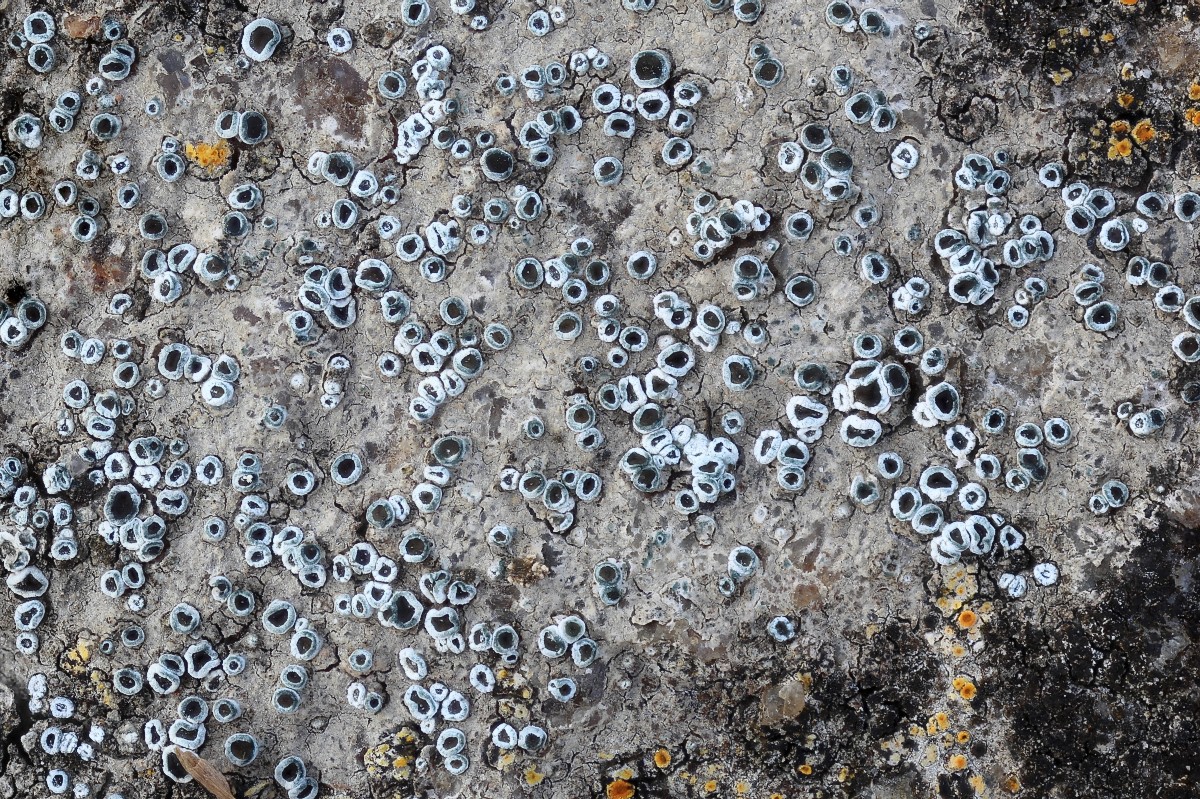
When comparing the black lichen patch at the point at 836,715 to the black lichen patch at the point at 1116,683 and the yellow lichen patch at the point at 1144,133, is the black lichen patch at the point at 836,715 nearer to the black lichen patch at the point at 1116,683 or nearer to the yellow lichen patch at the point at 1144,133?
the black lichen patch at the point at 1116,683

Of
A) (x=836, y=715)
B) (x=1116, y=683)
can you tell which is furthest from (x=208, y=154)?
(x=1116, y=683)

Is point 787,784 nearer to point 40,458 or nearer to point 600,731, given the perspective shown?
point 600,731

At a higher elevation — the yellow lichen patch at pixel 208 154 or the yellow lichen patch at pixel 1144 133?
the yellow lichen patch at pixel 1144 133

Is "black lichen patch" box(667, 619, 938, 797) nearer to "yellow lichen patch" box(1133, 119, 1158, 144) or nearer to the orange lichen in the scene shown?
the orange lichen

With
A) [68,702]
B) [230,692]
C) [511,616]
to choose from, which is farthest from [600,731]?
[68,702]

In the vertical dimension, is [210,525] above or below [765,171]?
below

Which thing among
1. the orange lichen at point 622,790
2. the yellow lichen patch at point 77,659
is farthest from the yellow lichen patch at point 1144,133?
the yellow lichen patch at point 77,659

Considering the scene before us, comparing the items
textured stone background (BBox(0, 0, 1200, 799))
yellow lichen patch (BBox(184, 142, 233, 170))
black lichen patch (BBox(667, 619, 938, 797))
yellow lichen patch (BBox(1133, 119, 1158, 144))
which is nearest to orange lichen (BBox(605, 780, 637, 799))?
textured stone background (BBox(0, 0, 1200, 799))
